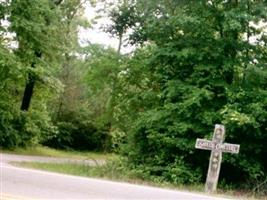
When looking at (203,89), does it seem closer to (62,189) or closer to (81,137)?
(62,189)

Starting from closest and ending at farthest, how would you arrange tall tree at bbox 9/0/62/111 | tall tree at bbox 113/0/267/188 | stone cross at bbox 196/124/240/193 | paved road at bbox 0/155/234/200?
paved road at bbox 0/155/234/200, stone cross at bbox 196/124/240/193, tall tree at bbox 113/0/267/188, tall tree at bbox 9/0/62/111

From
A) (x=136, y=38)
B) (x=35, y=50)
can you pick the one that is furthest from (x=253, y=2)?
(x=35, y=50)

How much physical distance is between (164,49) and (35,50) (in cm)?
1218

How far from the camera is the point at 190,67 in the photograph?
17.7 meters

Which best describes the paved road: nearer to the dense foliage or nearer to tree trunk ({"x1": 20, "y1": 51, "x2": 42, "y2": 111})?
the dense foliage

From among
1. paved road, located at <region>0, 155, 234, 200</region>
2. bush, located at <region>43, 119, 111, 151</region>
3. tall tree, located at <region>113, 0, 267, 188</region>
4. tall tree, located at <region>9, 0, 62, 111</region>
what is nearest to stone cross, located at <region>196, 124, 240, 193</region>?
tall tree, located at <region>113, 0, 267, 188</region>

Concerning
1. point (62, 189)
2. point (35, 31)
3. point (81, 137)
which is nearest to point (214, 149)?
point (62, 189)

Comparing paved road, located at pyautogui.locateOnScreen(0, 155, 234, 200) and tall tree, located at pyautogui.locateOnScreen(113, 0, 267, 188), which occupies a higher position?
tall tree, located at pyautogui.locateOnScreen(113, 0, 267, 188)

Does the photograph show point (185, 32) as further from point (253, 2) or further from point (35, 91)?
point (35, 91)

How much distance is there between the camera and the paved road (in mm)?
9078

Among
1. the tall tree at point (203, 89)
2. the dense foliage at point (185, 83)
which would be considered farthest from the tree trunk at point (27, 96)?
Answer: the tall tree at point (203, 89)

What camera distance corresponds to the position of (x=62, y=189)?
32.3 feet

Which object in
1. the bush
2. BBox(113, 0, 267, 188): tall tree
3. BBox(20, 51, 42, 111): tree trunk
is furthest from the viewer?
the bush

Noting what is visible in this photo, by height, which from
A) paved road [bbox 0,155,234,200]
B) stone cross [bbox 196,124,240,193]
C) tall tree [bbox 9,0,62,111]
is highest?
tall tree [bbox 9,0,62,111]
